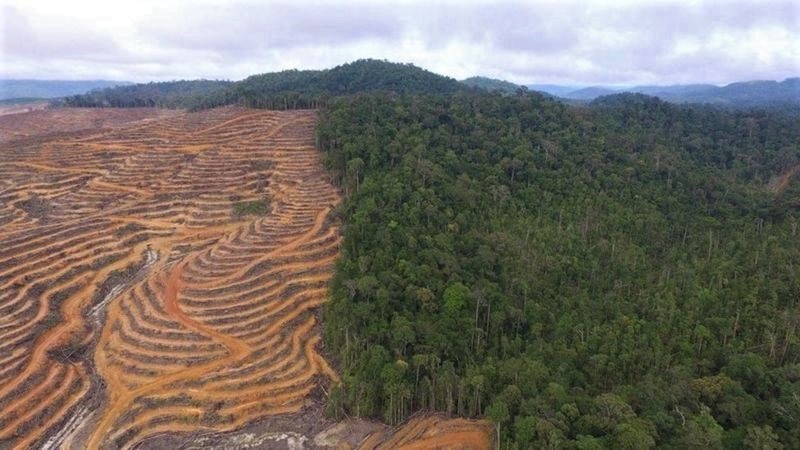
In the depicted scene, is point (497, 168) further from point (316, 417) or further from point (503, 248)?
point (316, 417)

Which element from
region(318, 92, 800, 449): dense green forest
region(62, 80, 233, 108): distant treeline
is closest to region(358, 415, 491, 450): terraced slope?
region(318, 92, 800, 449): dense green forest

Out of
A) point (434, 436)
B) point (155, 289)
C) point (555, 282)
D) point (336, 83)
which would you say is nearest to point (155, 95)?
point (336, 83)

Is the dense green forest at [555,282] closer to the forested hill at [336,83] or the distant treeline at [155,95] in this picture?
the forested hill at [336,83]

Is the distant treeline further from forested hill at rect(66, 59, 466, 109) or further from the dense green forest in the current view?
the dense green forest

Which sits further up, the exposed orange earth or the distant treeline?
the distant treeline

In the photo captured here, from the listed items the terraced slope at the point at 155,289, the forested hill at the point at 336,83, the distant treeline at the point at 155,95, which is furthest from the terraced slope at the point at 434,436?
the distant treeline at the point at 155,95

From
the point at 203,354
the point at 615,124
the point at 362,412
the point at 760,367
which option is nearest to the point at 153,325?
the point at 203,354

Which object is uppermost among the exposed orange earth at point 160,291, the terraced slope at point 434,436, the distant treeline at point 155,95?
the distant treeline at point 155,95
